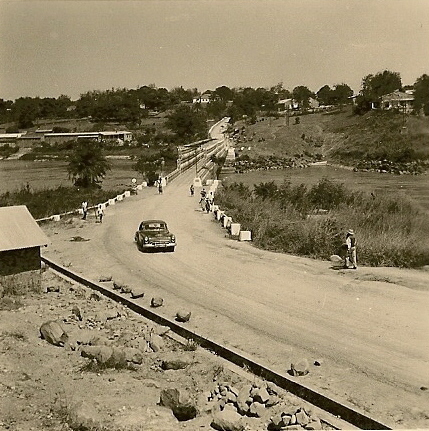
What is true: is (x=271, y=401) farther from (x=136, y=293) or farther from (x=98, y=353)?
(x=136, y=293)

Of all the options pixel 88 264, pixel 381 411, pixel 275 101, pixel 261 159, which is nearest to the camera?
pixel 381 411

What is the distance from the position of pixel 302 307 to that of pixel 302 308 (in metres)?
0.10

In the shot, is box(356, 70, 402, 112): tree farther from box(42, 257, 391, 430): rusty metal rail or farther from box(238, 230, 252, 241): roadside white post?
box(42, 257, 391, 430): rusty metal rail

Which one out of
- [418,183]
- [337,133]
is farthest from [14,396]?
[337,133]

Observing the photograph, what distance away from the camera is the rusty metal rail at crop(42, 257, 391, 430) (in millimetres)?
9930

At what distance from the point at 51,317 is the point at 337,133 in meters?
101

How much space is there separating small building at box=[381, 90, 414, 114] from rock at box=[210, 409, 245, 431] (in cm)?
10461

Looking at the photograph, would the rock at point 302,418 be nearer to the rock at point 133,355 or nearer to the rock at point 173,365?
the rock at point 173,365

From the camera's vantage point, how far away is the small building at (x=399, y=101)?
359 feet

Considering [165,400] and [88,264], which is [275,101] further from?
[165,400]

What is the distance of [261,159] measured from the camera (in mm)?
89625

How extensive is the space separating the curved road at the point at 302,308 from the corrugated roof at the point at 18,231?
3570 millimetres

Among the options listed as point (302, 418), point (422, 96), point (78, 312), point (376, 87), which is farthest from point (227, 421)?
point (376, 87)

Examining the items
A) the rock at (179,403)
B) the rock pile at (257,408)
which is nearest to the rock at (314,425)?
the rock pile at (257,408)
